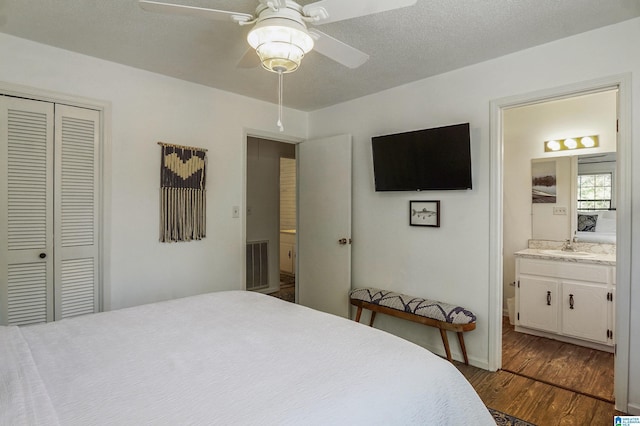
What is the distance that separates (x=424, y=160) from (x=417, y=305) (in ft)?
3.98

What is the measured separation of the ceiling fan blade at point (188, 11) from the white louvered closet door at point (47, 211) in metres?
1.57

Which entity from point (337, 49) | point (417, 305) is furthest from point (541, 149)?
point (337, 49)

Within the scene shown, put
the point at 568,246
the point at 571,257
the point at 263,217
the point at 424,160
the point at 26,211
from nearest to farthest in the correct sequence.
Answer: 1. the point at 26,211
2. the point at 424,160
3. the point at 571,257
4. the point at 568,246
5. the point at 263,217

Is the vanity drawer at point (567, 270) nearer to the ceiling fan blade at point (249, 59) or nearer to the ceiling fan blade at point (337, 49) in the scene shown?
the ceiling fan blade at point (337, 49)

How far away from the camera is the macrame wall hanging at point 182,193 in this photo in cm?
294

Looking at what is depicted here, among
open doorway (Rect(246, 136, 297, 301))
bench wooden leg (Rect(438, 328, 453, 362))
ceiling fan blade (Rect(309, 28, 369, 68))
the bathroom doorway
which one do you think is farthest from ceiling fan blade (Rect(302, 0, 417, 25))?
the bathroom doorway

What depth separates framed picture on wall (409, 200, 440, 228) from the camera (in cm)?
299

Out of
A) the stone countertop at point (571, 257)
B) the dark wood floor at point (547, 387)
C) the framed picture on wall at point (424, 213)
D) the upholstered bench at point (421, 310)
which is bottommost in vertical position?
the dark wood floor at point (547, 387)

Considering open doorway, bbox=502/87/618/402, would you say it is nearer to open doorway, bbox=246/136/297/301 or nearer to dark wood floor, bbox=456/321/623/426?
dark wood floor, bbox=456/321/623/426

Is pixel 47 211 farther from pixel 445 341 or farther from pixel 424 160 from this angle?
pixel 445 341

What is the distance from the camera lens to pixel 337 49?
181 centimetres

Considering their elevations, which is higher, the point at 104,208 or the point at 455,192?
the point at 455,192

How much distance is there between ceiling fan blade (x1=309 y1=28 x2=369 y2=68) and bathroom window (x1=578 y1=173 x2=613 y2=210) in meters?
2.96

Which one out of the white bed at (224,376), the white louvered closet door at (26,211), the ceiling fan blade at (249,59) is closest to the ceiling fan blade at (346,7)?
the ceiling fan blade at (249,59)
